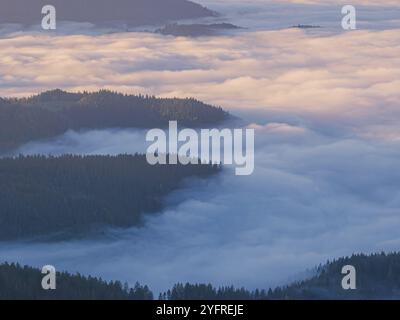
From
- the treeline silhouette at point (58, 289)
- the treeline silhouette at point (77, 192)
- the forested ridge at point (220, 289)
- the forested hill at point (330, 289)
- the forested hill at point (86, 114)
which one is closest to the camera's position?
the treeline silhouette at point (58, 289)

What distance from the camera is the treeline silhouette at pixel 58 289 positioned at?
50.3 m

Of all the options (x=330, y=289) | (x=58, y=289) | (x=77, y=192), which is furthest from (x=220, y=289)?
(x=77, y=192)

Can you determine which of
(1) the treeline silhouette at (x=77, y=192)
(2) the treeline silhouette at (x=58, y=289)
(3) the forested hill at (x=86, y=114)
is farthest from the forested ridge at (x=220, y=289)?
(3) the forested hill at (x=86, y=114)

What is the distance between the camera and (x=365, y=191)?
107 m

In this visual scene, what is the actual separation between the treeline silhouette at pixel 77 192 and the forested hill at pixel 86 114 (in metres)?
29.1

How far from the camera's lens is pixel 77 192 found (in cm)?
8450

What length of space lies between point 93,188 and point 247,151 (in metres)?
54.0

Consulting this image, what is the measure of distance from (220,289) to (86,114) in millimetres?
74507

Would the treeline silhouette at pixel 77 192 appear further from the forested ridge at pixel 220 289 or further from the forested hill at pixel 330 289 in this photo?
the forested hill at pixel 330 289

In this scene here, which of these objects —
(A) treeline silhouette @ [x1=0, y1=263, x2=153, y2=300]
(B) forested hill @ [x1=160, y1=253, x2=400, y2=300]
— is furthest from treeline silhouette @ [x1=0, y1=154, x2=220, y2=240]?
(A) treeline silhouette @ [x1=0, y1=263, x2=153, y2=300]

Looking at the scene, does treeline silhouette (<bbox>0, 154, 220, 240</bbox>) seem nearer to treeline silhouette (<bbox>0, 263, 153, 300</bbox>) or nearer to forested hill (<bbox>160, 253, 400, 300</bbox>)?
forested hill (<bbox>160, 253, 400, 300</bbox>)

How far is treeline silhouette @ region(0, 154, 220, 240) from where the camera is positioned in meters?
80.4

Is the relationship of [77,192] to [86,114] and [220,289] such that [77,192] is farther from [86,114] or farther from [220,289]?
[86,114]
